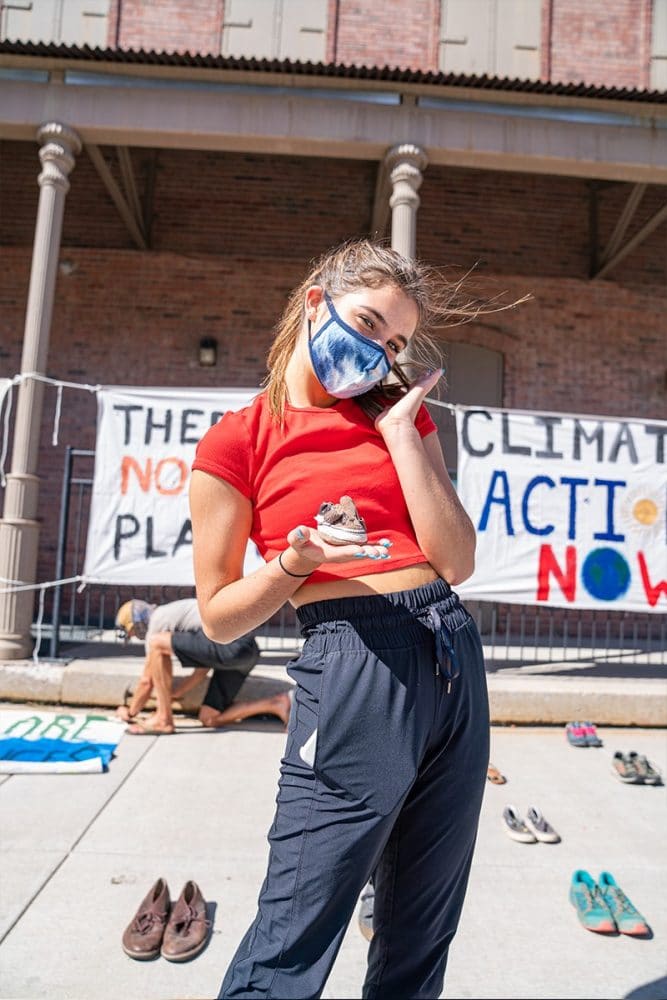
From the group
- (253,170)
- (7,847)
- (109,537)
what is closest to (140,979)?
(7,847)

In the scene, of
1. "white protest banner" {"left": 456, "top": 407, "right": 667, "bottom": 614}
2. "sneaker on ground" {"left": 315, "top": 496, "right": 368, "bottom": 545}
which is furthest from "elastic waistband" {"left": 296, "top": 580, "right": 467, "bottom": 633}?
"white protest banner" {"left": 456, "top": 407, "right": 667, "bottom": 614}

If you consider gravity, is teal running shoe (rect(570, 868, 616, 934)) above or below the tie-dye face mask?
below

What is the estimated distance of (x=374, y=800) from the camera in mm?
1222

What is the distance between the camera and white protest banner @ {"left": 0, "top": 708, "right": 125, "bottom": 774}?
4.06 meters

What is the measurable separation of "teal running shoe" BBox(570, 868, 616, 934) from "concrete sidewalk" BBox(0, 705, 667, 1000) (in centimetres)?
3

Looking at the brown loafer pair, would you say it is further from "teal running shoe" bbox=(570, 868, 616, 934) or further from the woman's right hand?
the woman's right hand

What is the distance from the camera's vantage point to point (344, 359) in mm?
1417

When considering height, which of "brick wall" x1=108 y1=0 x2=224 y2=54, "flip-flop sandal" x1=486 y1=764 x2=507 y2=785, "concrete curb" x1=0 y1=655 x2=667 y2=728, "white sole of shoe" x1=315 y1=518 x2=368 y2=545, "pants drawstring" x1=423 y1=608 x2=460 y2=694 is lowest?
"flip-flop sandal" x1=486 y1=764 x2=507 y2=785

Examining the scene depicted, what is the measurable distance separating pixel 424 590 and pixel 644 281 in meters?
9.98

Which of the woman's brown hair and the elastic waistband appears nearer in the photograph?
the elastic waistband

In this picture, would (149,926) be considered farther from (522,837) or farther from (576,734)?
(576,734)

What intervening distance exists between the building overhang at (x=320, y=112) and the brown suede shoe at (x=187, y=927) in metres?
6.50

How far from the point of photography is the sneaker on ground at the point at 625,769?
13.7ft

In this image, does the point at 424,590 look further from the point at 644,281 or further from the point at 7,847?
the point at 644,281
